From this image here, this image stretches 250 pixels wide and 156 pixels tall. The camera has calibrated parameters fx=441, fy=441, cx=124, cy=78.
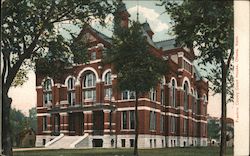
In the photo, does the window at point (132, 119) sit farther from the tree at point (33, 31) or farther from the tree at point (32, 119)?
the tree at point (32, 119)

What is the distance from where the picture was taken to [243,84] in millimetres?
2959

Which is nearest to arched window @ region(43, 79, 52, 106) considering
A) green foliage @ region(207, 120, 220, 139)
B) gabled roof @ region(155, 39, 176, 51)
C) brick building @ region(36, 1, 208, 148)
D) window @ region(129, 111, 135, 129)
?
brick building @ region(36, 1, 208, 148)

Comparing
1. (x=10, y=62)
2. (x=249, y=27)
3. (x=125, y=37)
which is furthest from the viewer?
(x=10, y=62)

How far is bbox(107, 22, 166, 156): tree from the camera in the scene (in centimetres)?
318

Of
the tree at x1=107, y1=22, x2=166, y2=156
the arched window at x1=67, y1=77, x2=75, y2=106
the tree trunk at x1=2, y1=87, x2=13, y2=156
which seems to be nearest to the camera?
the tree at x1=107, y1=22, x2=166, y2=156

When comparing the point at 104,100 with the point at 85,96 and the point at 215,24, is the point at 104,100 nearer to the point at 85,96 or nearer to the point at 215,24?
the point at 85,96

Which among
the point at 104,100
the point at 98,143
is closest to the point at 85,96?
the point at 104,100

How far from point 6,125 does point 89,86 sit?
76 cm

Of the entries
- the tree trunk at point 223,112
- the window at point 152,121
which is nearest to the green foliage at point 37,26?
the window at point 152,121

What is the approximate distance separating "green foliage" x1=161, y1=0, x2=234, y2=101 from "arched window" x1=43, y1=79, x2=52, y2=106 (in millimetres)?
1034

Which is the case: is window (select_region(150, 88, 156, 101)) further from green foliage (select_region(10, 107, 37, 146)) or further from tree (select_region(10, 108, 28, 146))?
tree (select_region(10, 108, 28, 146))

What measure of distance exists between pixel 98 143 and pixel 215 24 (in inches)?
47.3

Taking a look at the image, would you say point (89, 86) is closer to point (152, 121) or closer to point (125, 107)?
point (125, 107)

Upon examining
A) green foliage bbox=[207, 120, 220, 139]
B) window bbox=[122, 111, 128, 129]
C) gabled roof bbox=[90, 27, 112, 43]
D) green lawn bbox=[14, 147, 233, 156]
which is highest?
gabled roof bbox=[90, 27, 112, 43]
